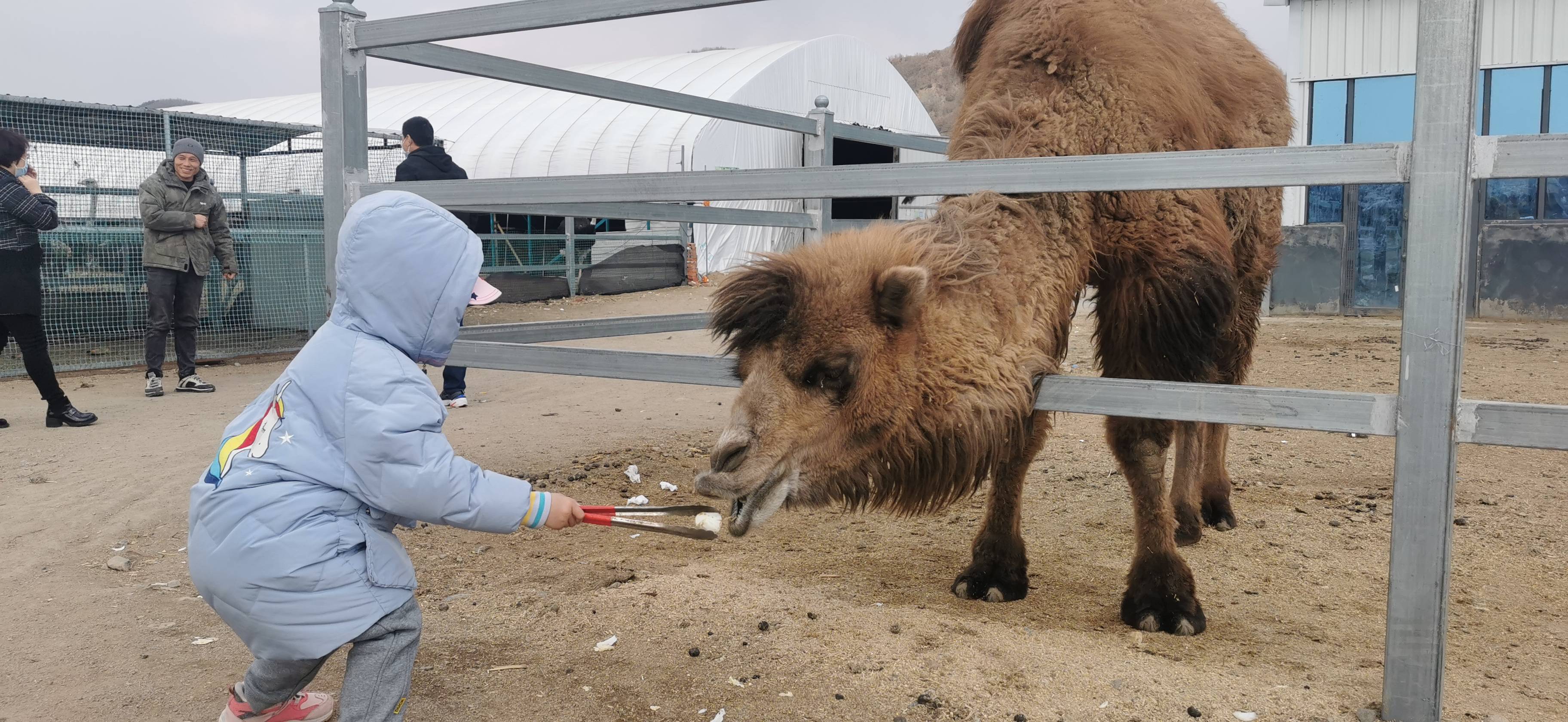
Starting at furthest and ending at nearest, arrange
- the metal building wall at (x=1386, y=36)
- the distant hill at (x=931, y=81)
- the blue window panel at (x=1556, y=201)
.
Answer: the distant hill at (x=931, y=81)
the blue window panel at (x=1556, y=201)
the metal building wall at (x=1386, y=36)

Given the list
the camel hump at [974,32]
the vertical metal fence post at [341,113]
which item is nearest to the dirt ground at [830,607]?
the vertical metal fence post at [341,113]

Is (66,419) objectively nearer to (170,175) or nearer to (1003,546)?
(170,175)

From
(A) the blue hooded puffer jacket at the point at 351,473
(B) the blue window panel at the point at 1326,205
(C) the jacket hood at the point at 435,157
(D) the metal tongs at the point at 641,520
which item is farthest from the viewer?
(B) the blue window panel at the point at 1326,205

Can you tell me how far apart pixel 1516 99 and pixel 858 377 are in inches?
637

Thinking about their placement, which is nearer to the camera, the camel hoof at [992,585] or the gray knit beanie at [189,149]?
the camel hoof at [992,585]

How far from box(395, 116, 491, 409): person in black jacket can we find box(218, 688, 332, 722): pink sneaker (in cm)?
502

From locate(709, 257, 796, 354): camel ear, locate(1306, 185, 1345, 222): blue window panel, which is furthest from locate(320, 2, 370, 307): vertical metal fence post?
locate(1306, 185, 1345, 222): blue window panel

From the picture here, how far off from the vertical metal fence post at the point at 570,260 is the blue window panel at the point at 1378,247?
1210 cm

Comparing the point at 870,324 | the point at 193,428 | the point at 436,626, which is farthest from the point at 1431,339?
the point at 193,428

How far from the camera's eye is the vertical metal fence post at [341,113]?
152 inches

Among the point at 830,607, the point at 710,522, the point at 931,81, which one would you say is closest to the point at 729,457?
the point at 710,522

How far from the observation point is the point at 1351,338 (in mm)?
12578

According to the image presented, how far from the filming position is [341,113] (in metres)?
3.87

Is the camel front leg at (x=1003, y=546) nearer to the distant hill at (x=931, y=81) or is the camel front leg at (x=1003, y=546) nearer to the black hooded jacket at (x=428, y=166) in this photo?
the black hooded jacket at (x=428, y=166)
